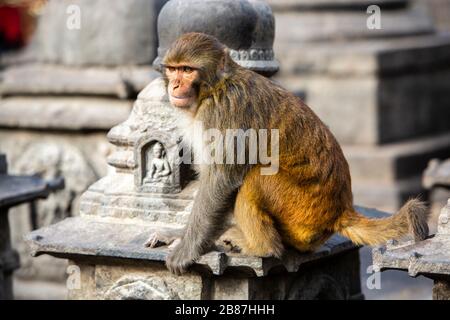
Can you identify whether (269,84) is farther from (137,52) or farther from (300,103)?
(137,52)

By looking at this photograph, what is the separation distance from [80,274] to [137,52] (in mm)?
3753

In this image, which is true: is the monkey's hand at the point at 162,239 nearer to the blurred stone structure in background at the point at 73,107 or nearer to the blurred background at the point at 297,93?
the blurred background at the point at 297,93

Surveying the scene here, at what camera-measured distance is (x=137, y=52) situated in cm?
1037

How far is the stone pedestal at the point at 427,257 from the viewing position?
5637 millimetres

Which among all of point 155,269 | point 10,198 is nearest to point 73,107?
point 10,198

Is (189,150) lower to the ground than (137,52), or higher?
lower

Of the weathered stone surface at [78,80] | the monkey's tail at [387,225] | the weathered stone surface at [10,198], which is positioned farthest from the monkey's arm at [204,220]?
the weathered stone surface at [78,80]

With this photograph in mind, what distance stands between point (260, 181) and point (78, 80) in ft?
14.4

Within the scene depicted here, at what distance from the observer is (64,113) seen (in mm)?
10414

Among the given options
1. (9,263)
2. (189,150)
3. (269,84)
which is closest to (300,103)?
(269,84)

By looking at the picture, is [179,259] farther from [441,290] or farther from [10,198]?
[10,198]

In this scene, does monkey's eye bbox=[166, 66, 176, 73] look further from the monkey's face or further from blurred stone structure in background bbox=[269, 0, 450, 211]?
blurred stone structure in background bbox=[269, 0, 450, 211]

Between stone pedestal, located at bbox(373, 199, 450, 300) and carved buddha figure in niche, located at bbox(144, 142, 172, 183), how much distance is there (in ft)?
4.41

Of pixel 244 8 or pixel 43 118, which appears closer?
pixel 244 8
